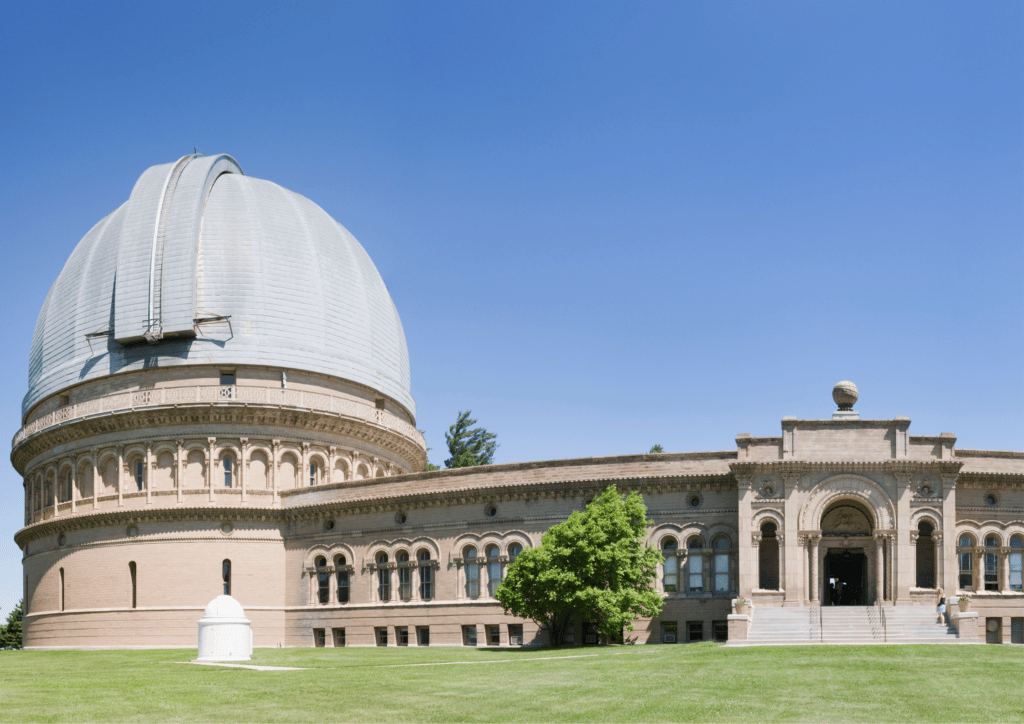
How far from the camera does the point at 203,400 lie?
59.1 metres

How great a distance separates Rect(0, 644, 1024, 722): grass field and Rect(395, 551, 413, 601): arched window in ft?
55.6

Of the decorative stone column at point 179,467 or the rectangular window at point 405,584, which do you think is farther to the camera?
the decorative stone column at point 179,467

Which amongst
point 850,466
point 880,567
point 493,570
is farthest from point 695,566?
point 493,570

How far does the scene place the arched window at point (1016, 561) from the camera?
156 feet

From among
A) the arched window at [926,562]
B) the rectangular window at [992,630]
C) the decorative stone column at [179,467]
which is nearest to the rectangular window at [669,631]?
the arched window at [926,562]

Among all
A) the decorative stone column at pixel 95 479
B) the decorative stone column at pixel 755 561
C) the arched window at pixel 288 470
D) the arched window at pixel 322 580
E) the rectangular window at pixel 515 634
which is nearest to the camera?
the decorative stone column at pixel 755 561

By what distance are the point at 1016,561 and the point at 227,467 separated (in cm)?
3651

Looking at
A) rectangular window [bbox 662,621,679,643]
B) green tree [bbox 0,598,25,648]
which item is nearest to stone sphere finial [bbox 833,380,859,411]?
rectangular window [bbox 662,621,679,643]

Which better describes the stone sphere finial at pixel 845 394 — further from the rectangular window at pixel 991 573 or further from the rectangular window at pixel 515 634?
the rectangular window at pixel 515 634

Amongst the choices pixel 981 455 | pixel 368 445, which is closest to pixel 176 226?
pixel 368 445

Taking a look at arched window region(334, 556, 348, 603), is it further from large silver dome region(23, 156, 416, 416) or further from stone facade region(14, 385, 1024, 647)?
large silver dome region(23, 156, 416, 416)

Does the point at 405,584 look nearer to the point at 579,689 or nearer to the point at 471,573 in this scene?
the point at 471,573

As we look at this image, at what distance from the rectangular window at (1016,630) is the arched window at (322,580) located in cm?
3022

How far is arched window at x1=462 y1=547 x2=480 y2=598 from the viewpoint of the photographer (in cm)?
5284
